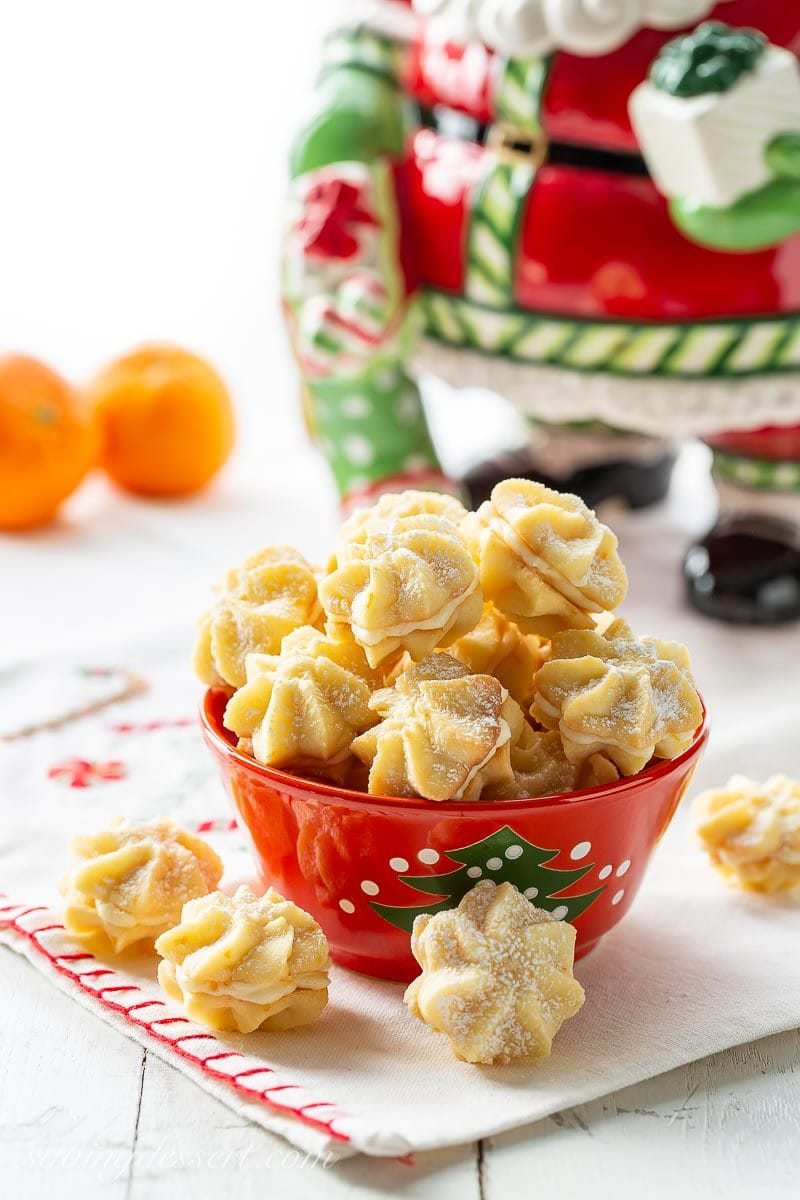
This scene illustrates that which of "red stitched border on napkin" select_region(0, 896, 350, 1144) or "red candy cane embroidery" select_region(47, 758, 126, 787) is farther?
"red candy cane embroidery" select_region(47, 758, 126, 787)

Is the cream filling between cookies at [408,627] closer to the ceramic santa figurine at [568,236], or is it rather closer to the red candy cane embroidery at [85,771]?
the red candy cane embroidery at [85,771]

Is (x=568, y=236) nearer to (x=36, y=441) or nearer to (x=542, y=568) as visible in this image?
(x=542, y=568)

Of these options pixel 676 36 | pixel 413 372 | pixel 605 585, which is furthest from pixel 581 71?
pixel 605 585

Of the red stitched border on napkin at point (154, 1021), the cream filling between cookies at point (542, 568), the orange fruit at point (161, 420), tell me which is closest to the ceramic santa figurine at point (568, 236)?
the orange fruit at point (161, 420)

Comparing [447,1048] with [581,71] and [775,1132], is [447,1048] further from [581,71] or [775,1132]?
[581,71]

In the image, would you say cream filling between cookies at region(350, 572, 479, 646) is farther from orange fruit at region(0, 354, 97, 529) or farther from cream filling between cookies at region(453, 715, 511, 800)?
orange fruit at region(0, 354, 97, 529)

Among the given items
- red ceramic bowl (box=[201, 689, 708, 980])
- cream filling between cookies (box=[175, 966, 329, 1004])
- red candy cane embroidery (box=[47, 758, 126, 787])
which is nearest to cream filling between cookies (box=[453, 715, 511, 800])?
red ceramic bowl (box=[201, 689, 708, 980])

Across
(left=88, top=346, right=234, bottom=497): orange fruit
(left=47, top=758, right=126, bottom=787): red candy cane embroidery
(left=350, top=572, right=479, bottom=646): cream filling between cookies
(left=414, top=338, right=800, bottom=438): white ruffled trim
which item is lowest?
(left=88, top=346, right=234, bottom=497): orange fruit
